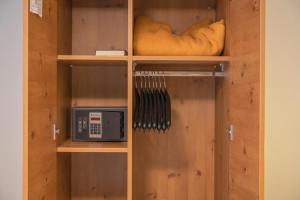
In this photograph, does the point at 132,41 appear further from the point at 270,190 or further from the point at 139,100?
the point at 270,190

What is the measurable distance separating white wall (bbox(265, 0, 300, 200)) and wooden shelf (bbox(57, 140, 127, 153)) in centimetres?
98

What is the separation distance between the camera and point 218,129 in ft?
7.61

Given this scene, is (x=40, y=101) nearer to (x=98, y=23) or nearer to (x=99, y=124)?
(x=99, y=124)

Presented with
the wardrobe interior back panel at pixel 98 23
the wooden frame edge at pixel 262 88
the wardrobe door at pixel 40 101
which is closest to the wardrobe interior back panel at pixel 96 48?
the wardrobe interior back panel at pixel 98 23

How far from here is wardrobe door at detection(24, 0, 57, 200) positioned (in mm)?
1510

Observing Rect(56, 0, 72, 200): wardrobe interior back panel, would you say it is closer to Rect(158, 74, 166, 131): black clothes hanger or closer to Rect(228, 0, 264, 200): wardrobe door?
Rect(158, 74, 166, 131): black clothes hanger

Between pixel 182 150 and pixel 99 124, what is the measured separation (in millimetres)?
657

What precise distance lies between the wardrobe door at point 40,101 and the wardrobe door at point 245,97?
3.14 ft

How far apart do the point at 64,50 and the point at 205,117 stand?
1.04 m

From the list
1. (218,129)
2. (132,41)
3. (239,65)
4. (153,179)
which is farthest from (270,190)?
(132,41)
